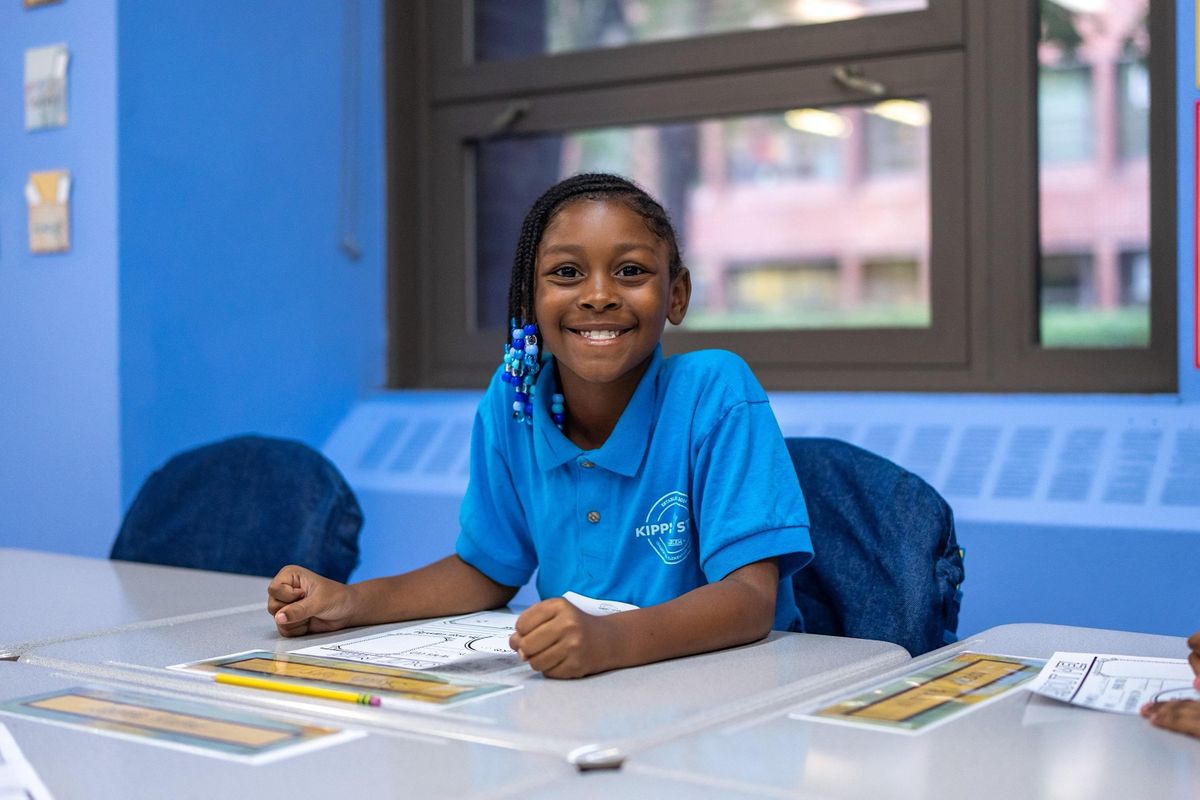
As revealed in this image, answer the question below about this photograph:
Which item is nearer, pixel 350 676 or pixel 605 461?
pixel 350 676

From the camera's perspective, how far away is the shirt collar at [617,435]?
1387mm

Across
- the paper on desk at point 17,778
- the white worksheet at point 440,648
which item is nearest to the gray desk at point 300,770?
the paper on desk at point 17,778

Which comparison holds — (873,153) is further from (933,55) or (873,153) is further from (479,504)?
(479,504)

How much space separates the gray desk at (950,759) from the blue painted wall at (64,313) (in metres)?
1.89

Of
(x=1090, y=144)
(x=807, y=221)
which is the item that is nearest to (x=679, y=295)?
(x=1090, y=144)

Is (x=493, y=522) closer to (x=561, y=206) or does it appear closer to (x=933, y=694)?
(x=561, y=206)

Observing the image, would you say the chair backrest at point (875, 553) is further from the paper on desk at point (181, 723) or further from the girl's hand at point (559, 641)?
the paper on desk at point (181, 723)

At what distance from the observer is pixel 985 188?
7.82 ft

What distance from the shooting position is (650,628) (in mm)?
1144

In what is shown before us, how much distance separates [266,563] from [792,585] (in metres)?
0.77

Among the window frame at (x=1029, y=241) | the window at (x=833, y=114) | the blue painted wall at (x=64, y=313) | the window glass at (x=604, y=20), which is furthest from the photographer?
the window glass at (x=604, y=20)

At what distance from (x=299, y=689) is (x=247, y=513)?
0.91 meters

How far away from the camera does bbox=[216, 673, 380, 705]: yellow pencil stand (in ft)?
3.22

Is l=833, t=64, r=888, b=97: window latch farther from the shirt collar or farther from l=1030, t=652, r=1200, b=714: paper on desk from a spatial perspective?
l=1030, t=652, r=1200, b=714: paper on desk
